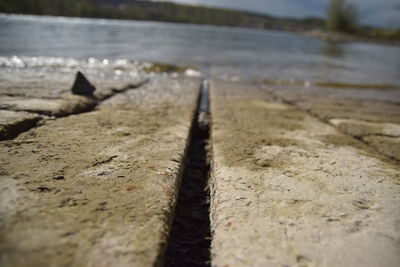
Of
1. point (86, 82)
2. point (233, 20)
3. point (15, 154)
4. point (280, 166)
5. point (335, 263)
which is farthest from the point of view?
point (233, 20)

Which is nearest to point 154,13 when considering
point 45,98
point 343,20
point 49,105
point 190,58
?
point 343,20

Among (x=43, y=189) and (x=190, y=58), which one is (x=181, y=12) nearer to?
(x=190, y=58)

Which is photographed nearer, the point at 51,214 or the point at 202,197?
the point at 51,214

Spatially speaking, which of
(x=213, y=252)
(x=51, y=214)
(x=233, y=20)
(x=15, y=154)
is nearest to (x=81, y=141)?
(x=15, y=154)

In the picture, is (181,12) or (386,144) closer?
(386,144)

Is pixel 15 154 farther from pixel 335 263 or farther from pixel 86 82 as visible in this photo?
pixel 86 82

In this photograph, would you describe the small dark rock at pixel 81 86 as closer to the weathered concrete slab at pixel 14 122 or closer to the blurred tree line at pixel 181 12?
the weathered concrete slab at pixel 14 122
